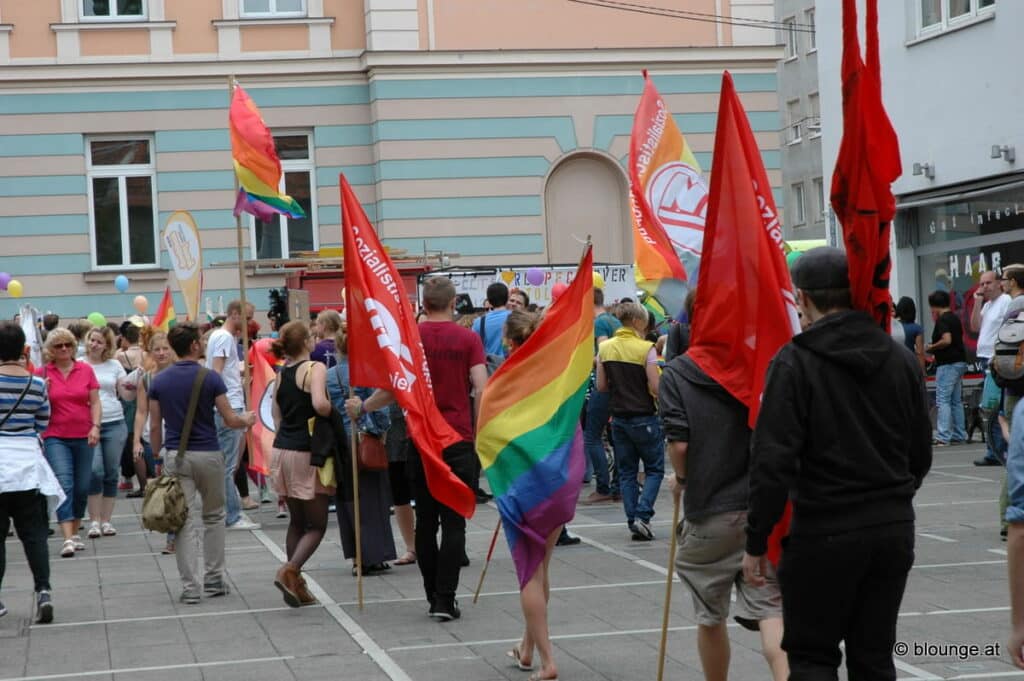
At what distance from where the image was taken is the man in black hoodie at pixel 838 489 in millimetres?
5090

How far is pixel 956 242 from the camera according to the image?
20.6 metres

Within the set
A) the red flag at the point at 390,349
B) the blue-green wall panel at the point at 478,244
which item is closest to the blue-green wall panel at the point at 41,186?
the blue-green wall panel at the point at 478,244

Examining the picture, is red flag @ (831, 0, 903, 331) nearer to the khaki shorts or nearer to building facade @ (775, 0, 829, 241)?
the khaki shorts

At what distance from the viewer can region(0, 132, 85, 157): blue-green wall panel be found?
25.1 metres

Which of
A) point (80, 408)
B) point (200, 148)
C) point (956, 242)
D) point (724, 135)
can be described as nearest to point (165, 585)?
point (80, 408)

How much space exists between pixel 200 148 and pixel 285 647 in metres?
17.7

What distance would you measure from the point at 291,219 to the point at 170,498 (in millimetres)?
16048

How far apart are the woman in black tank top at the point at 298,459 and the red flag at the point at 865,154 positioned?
17.0ft

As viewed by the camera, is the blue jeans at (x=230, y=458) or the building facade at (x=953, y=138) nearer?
the blue jeans at (x=230, y=458)

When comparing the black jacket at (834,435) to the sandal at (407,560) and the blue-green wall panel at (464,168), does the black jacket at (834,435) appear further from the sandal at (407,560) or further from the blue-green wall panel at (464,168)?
the blue-green wall panel at (464,168)

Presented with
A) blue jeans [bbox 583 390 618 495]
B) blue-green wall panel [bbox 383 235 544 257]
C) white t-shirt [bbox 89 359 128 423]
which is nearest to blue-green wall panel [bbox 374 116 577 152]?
blue-green wall panel [bbox 383 235 544 257]

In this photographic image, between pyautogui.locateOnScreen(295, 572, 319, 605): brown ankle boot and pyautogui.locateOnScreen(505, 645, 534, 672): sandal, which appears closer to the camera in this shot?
pyautogui.locateOnScreen(505, 645, 534, 672): sandal

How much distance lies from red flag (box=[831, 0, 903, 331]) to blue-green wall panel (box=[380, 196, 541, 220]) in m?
20.1

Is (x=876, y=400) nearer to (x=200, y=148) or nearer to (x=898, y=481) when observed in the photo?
(x=898, y=481)
